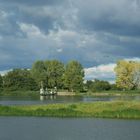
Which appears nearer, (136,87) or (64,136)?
(64,136)

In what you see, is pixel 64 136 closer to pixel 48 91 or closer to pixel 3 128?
pixel 3 128

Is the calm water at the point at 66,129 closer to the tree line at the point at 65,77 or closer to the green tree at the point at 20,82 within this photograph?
the tree line at the point at 65,77

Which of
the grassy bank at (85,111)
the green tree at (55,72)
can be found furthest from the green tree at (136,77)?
the grassy bank at (85,111)

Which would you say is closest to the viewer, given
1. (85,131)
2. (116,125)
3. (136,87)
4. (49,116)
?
(85,131)

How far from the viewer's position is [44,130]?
4612cm

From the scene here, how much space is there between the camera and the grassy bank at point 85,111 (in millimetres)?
58594

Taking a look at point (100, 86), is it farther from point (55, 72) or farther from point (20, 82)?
point (20, 82)

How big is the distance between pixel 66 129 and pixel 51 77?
14063cm

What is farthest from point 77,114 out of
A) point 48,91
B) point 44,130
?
point 48,91

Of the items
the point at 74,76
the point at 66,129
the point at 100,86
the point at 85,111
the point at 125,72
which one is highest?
the point at 125,72

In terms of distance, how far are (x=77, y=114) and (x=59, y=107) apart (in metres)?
5.02

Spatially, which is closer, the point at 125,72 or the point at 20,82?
the point at 125,72

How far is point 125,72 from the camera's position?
173500 millimetres

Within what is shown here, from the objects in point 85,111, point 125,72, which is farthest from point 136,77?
point 85,111
